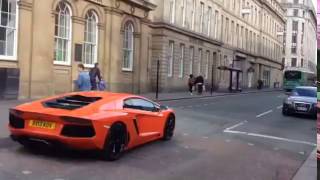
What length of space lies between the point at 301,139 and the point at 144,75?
835 inches

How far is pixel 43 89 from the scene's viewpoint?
2320 cm

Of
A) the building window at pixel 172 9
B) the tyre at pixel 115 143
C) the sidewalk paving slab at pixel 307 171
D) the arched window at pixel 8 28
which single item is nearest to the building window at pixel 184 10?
the building window at pixel 172 9

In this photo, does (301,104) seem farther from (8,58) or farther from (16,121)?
(16,121)

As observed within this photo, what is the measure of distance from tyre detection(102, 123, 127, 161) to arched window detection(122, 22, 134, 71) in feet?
74.4

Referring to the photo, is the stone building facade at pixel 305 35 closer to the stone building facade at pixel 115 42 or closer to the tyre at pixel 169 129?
the tyre at pixel 169 129

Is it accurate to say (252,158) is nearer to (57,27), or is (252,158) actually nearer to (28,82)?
(28,82)

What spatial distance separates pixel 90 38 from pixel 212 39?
26872 millimetres

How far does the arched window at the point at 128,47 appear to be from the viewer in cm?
3216

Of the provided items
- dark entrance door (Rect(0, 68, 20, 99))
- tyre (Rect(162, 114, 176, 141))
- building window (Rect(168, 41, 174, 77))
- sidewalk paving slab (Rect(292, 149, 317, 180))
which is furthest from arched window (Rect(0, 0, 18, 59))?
building window (Rect(168, 41, 174, 77))

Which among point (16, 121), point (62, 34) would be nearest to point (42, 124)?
point (16, 121)

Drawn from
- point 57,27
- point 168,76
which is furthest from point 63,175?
point 168,76

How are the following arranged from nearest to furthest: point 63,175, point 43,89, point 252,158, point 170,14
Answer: point 63,175
point 252,158
point 43,89
point 170,14

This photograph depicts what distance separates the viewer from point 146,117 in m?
10.8

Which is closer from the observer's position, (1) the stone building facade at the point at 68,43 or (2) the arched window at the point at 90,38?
(1) the stone building facade at the point at 68,43
